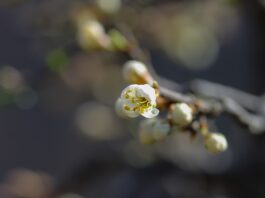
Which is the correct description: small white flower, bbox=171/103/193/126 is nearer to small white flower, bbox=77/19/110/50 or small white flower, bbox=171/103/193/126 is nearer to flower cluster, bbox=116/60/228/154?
flower cluster, bbox=116/60/228/154

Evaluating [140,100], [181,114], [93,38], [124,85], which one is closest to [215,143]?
[181,114]

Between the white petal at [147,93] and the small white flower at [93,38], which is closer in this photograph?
the white petal at [147,93]

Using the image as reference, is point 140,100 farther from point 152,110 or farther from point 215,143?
point 215,143

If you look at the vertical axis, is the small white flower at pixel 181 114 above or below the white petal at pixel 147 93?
above

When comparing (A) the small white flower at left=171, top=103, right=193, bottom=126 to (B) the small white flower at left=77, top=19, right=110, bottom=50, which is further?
(B) the small white flower at left=77, top=19, right=110, bottom=50

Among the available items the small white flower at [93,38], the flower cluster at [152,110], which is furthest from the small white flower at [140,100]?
the small white flower at [93,38]

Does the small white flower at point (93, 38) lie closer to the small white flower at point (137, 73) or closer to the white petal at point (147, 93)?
the small white flower at point (137, 73)

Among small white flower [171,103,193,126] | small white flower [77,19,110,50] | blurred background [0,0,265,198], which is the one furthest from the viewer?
blurred background [0,0,265,198]

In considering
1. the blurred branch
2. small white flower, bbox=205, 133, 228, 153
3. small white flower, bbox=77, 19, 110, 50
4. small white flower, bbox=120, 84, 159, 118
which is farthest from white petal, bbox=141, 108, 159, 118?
small white flower, bbox=77, 19, 110, 50
